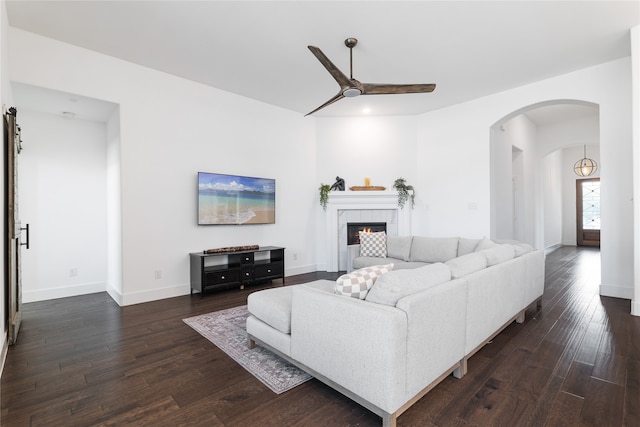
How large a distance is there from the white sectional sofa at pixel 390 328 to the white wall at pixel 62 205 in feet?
11.5

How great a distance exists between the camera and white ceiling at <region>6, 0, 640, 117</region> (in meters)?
3.04

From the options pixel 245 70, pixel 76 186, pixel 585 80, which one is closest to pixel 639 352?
pixel 585 80

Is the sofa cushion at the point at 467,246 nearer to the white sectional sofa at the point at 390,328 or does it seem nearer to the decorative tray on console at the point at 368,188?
the white sectional sofa at the point at 390,328

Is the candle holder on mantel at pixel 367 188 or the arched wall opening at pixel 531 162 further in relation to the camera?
the arched wall opening at pixel 531 162

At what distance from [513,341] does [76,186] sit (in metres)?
5.80

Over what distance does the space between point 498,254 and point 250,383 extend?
2399mm

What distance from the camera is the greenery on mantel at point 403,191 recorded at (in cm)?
611

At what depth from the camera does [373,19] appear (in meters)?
3.20

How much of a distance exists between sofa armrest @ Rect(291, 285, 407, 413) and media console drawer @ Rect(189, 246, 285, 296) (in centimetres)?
265

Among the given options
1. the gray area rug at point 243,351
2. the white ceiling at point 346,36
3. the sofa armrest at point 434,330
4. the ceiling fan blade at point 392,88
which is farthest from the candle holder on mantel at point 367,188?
the sofa armrest at point 434,330

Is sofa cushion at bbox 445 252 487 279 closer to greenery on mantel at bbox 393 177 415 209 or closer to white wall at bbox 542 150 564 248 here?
greenery on mantel at bbox 393 177 415 209

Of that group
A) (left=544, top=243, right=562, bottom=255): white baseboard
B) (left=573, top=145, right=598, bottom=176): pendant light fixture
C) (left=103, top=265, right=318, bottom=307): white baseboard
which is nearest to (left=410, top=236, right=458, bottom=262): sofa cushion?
(left=103, top=265, right=318, bottom=307): white baseboard

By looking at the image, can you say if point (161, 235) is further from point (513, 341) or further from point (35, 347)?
point (513, 341)

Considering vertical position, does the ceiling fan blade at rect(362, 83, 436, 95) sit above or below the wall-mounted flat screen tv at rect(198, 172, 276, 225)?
above
